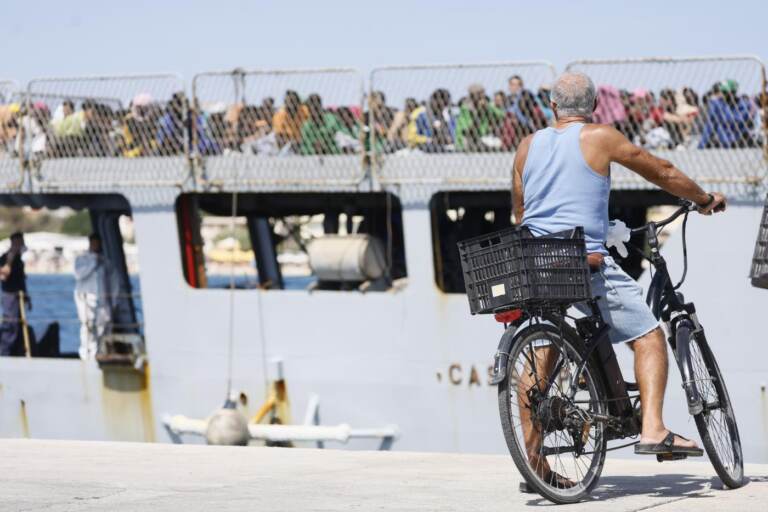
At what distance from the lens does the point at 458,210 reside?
1580cm

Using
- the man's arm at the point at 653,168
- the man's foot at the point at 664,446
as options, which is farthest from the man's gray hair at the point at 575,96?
the man's foot at the point at 664,446

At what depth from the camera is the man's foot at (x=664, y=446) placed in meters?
5.28

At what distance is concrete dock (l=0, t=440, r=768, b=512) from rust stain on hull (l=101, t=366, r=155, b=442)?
24.6ft

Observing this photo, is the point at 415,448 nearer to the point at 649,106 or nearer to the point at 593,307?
the point at 649,106

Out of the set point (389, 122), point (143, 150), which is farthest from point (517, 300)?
point (143, 150)

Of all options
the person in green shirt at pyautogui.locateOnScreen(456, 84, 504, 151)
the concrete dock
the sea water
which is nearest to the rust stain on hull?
the person in green shirt at pyautogui.locateOnScreen(456, 84, 504, 151)

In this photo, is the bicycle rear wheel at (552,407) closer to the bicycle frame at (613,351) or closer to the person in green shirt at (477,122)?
the bicycle frame at (613,351)

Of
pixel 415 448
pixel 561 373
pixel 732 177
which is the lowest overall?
pixel 415 448

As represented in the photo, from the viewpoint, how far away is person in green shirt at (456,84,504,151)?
523 inches

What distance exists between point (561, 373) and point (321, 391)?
29.4 ft

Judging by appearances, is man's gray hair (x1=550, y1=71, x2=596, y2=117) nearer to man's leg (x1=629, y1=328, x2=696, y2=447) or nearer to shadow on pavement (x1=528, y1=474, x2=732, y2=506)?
man's leg (x1=629, y1=328, x2=696, y2=447)

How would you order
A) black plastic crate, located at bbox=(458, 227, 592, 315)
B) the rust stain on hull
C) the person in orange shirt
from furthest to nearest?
the rust stain on hull, the person in orange shirt, black plastic crate, located at bbox=(458, 227, 592, 315)

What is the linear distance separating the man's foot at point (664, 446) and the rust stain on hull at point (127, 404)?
407 inches

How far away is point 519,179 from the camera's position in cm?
559
